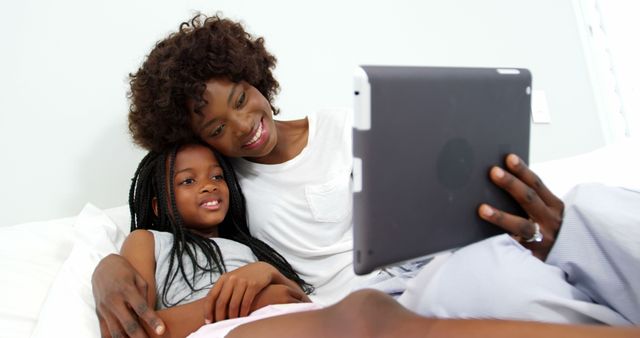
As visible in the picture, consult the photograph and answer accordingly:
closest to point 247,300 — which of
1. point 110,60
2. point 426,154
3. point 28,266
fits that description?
point 426,154

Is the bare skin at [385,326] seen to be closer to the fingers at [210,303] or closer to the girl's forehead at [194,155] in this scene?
the fingers at [210,303]

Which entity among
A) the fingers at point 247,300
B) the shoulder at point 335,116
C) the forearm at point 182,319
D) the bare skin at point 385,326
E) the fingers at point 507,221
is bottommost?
the forearm at point 182,319

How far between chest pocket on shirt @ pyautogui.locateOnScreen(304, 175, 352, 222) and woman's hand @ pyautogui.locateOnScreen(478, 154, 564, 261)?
485 millimetres

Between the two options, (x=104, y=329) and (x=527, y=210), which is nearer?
(x=527, y=210)

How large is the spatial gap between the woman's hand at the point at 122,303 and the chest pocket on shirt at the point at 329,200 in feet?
1.31

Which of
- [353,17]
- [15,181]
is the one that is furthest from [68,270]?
[353,17]

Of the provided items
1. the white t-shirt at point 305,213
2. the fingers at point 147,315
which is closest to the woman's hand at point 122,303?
the fingers at point 147,315

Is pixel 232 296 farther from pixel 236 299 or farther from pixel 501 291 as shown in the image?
Answer: pixel 501 291

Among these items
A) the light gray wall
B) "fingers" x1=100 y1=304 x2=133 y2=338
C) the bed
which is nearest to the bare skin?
"fingers" x1=100 y1=304 x2=133 y2=338

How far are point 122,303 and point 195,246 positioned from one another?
226 mm

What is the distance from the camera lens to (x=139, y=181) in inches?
42.3

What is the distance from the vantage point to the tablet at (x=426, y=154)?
1.84 ft

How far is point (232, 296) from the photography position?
29.9 inches

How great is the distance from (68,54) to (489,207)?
3.27 feet
